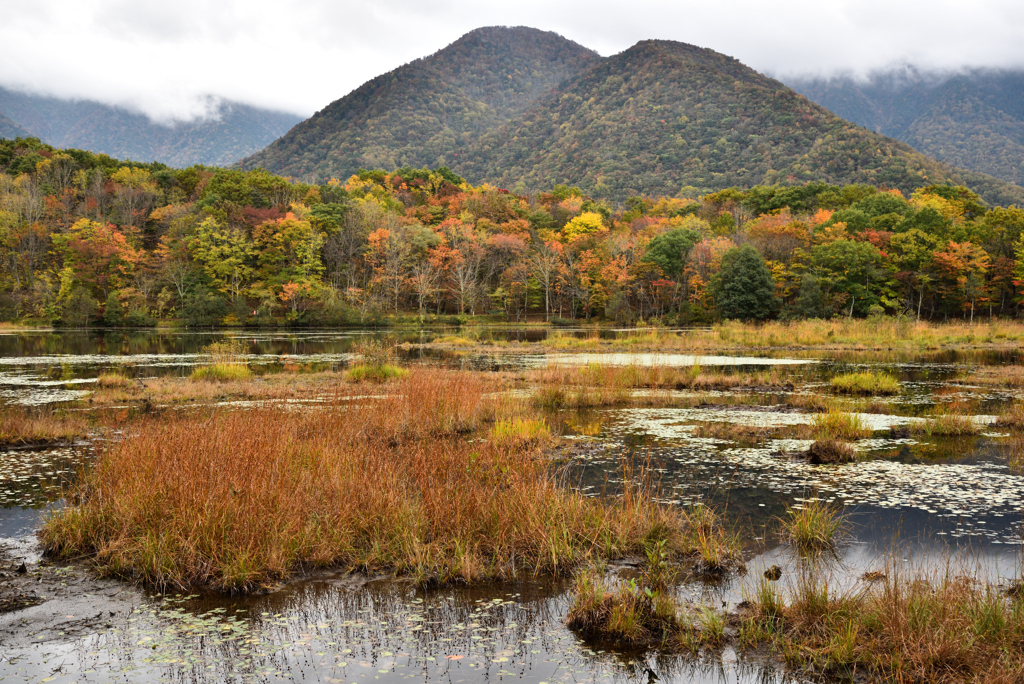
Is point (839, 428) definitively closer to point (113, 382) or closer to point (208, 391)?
point (208, 391)

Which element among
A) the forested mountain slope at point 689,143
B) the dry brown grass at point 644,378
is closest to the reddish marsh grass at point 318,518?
the dry brown grass at point 644,378

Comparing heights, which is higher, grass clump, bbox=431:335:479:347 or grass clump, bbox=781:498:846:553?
grass clump, bbox=781:498:846:553

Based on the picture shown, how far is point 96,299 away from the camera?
73.6 meters

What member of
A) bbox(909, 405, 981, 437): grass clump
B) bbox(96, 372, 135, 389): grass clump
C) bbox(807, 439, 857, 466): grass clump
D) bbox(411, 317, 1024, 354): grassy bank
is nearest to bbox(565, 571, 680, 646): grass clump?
bbox(807, 439, 857, 466): grass clump

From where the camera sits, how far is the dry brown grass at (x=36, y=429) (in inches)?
525

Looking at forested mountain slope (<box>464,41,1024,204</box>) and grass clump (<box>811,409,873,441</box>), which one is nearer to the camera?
grass clump (<box>811,409,873,441</box>)

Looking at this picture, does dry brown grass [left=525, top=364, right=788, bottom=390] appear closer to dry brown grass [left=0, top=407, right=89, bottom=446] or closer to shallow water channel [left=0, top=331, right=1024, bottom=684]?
shallow water channel [left=0, top=331, right=1024, bottom=684]

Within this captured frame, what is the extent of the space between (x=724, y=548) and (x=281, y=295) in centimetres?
7671

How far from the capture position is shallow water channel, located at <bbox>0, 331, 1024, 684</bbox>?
5.02 meters

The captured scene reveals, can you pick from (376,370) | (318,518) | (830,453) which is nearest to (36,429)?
(318,518)

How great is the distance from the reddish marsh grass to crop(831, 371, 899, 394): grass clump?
1572cm

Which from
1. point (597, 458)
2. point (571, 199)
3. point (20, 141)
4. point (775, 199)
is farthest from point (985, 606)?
point (20, 141)

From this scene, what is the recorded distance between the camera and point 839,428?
14.0 metres

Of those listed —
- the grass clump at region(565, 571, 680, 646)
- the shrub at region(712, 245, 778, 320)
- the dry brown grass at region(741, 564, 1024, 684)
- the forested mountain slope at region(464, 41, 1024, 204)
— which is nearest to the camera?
the dry brown grass at region(741, 564, 1024, 684)
